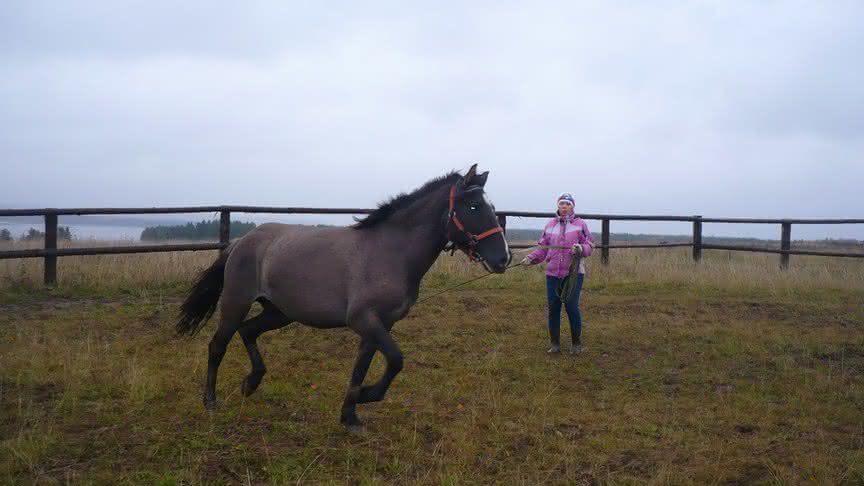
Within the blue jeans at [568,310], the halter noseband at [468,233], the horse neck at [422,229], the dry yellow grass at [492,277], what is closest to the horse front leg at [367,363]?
the horse neck at [422,229]

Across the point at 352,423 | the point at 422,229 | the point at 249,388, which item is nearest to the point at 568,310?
the point at 422,229

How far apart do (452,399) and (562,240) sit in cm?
265

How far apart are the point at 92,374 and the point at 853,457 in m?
5.94

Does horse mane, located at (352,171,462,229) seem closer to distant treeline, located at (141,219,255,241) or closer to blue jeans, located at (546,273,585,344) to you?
blue jeans, located at (546,273,585,344)

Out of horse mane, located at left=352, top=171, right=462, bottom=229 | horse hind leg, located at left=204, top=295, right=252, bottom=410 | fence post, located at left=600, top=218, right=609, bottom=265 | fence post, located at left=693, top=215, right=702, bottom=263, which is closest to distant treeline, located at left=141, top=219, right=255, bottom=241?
horse hind leg, located at left=204, top=295, right=252, bottom=410

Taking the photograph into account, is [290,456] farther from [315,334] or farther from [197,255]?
[197,255]

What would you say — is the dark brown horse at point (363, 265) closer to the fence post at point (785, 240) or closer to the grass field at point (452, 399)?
the grass field at point (452, 399)

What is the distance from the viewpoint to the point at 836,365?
23.1 ft

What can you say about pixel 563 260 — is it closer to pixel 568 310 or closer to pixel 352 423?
pixel 568 310

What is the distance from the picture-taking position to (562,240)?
25.2 ft

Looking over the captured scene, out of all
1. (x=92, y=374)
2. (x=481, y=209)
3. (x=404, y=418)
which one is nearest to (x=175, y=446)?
(x=404, y=418)

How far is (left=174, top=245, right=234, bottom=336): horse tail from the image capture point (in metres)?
6.05

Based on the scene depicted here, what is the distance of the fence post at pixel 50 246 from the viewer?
10.2m

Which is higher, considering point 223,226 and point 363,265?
point 223,226
